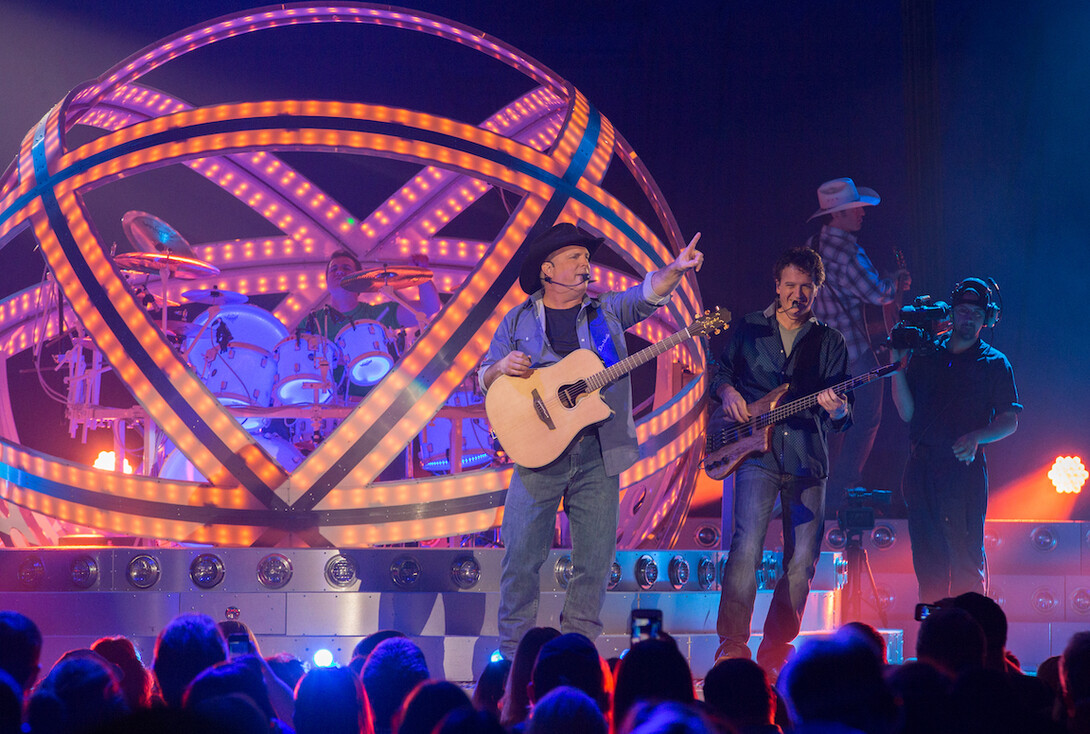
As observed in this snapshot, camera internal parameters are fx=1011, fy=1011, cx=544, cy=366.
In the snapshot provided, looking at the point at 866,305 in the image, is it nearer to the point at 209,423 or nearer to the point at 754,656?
the point at 754,656

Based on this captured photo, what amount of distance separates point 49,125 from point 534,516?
14.8 ft

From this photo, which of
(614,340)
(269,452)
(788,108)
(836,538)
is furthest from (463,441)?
(788,108)

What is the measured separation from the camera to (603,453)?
4.62 m

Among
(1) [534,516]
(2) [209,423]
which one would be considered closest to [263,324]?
(2) [209,423]

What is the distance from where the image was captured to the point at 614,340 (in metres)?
4.84

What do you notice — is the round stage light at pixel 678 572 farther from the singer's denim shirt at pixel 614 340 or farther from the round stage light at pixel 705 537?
the round stage light at pixel 705 537

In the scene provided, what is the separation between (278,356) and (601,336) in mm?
4662

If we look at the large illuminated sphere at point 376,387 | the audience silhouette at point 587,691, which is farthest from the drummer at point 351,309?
the audience silhouette at point 587,691

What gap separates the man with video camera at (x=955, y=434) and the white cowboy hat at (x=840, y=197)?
2.84m

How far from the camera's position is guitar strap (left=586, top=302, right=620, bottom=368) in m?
4.81

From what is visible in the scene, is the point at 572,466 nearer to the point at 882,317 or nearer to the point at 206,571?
the point at 206,571

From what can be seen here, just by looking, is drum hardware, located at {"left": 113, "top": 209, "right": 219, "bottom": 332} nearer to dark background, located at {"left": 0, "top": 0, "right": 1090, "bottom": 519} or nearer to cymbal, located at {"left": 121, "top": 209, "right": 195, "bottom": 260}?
cymbal, located at {"left": 121, "top": 209, "right": 195, "bottom": 260}

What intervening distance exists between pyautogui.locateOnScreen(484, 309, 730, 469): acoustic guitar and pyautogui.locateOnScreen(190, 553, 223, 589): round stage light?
6.22ft

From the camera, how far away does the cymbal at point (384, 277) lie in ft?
28.5
